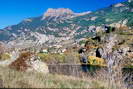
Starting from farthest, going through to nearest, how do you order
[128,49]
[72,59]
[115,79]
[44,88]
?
[128,49], [72,59], [115,79], [44,88]

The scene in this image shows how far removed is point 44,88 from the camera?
6.74 meters

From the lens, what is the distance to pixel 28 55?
73.8 feet

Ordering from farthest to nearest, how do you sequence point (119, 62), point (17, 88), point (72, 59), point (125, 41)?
point (125, 41) < point (72, 59) < point (119, 62) < point (17, 88)

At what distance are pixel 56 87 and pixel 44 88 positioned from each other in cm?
52

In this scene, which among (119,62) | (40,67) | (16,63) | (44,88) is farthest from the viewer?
(40,67)

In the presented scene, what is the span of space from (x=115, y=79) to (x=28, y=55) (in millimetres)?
13357

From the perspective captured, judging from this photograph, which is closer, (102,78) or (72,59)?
(102,78)

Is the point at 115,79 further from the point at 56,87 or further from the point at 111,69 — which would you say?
the point at 56,87

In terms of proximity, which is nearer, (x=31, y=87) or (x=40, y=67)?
(x=31, y=87)

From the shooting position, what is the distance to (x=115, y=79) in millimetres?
10242

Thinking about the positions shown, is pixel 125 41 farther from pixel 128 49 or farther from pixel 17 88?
pixel 17 88

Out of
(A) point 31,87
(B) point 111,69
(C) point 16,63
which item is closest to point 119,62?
(B) point 111,69

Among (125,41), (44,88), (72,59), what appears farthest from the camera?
(125,41)

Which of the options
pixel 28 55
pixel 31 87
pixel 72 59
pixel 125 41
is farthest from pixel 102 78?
pixel 125 41
